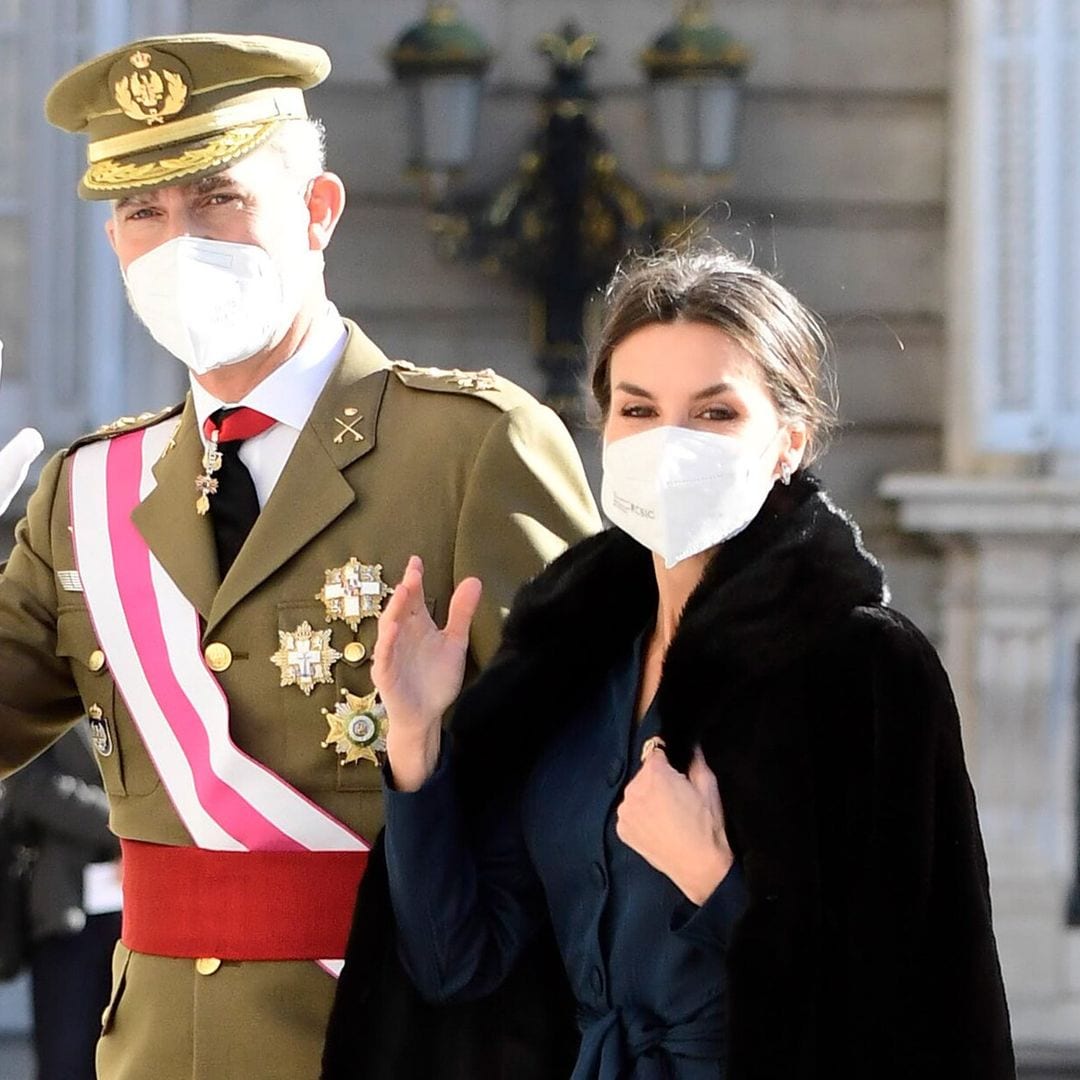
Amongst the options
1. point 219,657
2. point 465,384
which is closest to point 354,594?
point 219,657

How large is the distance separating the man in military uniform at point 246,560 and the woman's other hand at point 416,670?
0.15 m

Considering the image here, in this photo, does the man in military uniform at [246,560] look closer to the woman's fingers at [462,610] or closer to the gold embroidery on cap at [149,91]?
the gold embroidery on cap at [149,91]

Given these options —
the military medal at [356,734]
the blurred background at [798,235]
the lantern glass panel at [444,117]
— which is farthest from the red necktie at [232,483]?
the lantern glass panel at [444,117]

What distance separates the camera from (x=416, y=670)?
2.61 meters

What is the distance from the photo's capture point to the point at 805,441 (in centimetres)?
257

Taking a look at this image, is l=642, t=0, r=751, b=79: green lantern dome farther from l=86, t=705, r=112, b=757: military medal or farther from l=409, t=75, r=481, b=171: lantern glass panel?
l=86, t=705, r=112, b=757: military medal

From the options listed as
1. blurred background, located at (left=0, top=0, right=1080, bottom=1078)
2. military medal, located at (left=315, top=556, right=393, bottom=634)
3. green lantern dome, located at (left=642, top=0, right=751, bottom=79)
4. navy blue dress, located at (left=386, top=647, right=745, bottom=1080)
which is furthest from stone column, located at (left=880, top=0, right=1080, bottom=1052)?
navy blue dress, located at (left=386, top=647, right=745, bottom=1080)

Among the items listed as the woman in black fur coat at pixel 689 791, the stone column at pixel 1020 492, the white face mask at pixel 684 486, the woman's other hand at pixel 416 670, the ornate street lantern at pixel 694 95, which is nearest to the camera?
the woman in black fur coat at pixel 689 791

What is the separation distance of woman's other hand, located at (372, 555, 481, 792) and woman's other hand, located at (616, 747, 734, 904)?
274 mm

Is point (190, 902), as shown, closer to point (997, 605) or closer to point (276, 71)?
point (276, 71)

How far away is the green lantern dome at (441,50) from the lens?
6.75 meters

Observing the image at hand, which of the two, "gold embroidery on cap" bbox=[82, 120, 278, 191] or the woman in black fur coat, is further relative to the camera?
"gold embroidery on cap" bbox=[82, 120, 278, 191]

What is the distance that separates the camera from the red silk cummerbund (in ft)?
9.13

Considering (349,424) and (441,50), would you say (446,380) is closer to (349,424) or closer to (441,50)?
(349,424)
